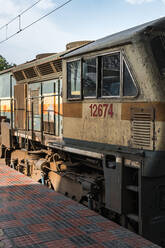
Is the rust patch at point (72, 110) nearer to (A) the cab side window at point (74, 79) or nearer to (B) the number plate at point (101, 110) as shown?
(A) the cab side window at point (74, 79)

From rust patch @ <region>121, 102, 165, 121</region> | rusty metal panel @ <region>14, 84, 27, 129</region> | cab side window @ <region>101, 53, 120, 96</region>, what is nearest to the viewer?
rust patch @ <region>121, 102, 165, 121</region>

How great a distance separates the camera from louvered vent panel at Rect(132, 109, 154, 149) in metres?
4.61

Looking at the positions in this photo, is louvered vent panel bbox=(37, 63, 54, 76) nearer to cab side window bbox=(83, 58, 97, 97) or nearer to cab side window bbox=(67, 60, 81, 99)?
cab side window bbox=(67, 60, 81, 99)

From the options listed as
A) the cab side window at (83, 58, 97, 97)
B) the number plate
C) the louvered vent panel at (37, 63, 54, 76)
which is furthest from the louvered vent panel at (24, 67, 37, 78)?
the number plate

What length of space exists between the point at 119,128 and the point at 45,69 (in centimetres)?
396

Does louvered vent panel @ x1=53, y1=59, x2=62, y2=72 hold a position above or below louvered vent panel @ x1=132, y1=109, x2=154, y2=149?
above

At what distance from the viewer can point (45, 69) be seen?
8.23 meters

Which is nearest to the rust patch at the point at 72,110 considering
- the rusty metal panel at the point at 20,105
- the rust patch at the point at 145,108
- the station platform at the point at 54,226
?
the rust patch at the point at 145,108

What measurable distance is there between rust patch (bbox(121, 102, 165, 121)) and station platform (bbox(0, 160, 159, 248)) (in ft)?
6.41

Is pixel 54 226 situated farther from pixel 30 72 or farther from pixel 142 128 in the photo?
pixel 30 72

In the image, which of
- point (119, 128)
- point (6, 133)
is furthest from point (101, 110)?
point (6, 133)

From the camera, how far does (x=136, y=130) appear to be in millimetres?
4832

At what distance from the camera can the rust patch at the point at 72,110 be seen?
6.08m

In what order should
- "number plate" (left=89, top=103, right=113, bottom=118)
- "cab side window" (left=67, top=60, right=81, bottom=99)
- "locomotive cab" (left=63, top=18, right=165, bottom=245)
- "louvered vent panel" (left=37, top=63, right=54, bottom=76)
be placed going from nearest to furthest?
"locomotive cab" (left=63, top=18, right=165, bottom=245) < "number plate" (left=89, top=103, right=113, bottom=118) < "cab side window" (left=67, top=60, right=81, bottom=99) < "louvered vent panel" (left=37, top=63, right=54, bottom=76)
